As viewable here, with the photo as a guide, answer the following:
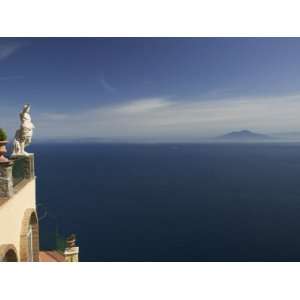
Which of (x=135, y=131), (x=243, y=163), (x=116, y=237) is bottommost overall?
(x=116, y=237)

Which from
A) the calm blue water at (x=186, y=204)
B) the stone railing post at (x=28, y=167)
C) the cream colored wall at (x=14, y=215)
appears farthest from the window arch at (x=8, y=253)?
the calm blue water at (x=186, y=204)

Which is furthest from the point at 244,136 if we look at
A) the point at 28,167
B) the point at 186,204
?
the point at 186,204

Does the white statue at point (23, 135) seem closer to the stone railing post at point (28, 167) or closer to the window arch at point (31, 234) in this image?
the stone railing post at point (28, 167)

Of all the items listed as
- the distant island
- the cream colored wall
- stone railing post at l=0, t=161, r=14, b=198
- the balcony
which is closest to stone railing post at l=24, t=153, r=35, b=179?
the balcony

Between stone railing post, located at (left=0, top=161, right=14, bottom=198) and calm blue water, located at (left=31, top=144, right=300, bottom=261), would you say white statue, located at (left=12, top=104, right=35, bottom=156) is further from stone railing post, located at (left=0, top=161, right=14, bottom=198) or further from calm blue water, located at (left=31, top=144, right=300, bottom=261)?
calm blue water, located at (left=31, top=144, right=300, bottom=261)

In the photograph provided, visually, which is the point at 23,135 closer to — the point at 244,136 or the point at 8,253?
the point at 8,253

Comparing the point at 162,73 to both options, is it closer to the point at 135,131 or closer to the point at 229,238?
the point at 135,131
